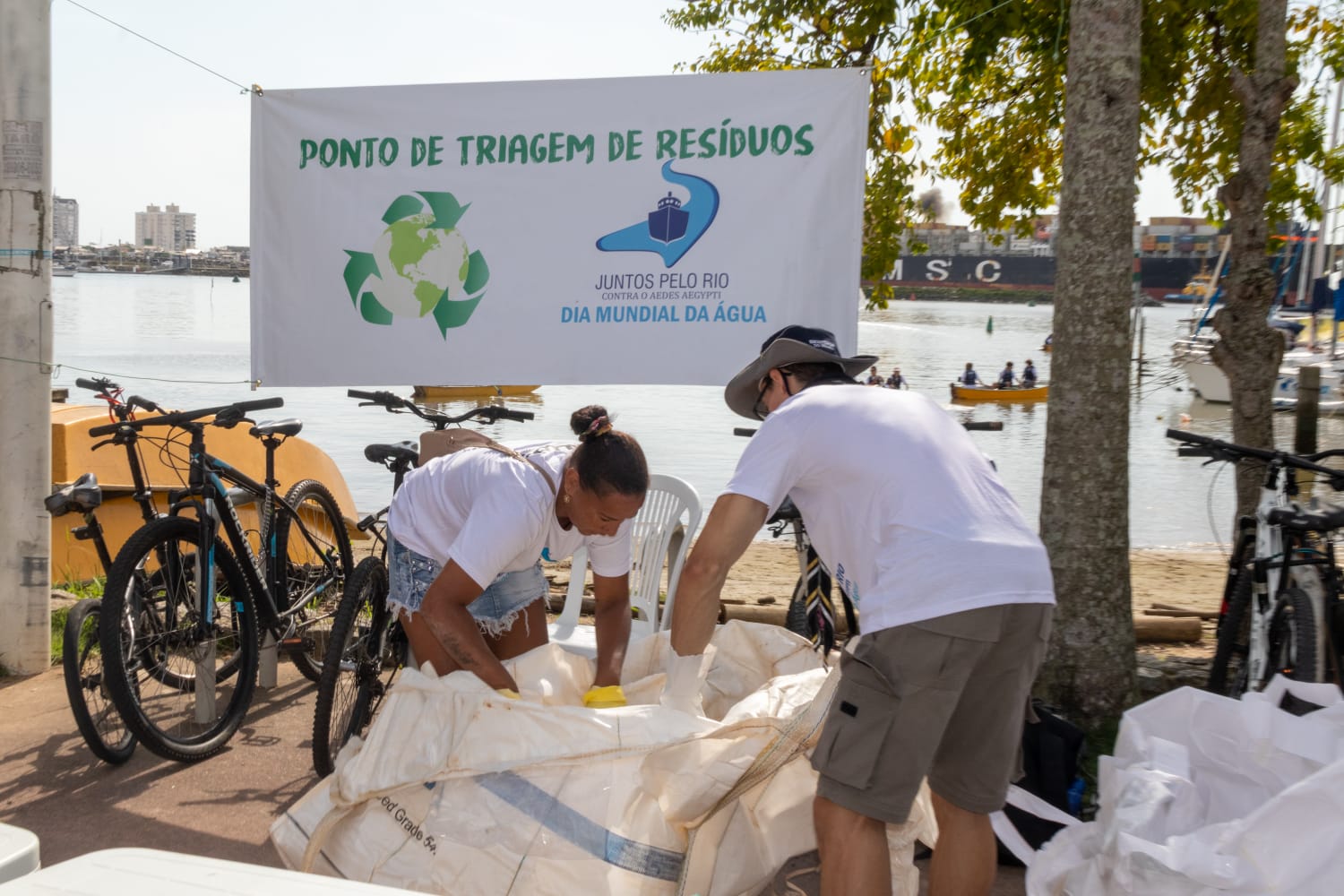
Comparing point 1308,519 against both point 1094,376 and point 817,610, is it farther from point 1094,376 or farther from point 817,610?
point 817,610

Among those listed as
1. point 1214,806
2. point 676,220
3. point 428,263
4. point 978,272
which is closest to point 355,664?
point 428,263

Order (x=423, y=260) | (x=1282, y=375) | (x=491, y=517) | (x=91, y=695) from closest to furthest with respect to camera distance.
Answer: (x=491, y=517), (x=91, y=695), (x=423, y=260), (x=1282, y=375)

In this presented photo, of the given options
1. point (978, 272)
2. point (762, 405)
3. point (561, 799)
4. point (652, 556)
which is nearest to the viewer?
point (561, 799)

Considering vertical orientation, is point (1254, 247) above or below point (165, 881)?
above

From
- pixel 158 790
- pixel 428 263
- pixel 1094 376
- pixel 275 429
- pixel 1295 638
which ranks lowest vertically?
pixel 158 790

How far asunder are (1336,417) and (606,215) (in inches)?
1256

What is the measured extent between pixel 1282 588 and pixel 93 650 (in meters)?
4.07

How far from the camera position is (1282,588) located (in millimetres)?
3932

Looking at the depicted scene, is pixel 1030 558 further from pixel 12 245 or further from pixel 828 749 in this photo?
pixel 12 245

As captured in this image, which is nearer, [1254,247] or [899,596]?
[899,596]

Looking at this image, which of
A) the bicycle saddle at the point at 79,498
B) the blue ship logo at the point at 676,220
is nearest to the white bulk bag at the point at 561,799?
the bicycle saddle at the point at 79,498

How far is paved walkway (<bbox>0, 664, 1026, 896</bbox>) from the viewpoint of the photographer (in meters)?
3.50

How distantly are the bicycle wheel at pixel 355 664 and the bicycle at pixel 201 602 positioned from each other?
502 mm

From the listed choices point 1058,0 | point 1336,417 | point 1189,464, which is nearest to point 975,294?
point 1336,417
